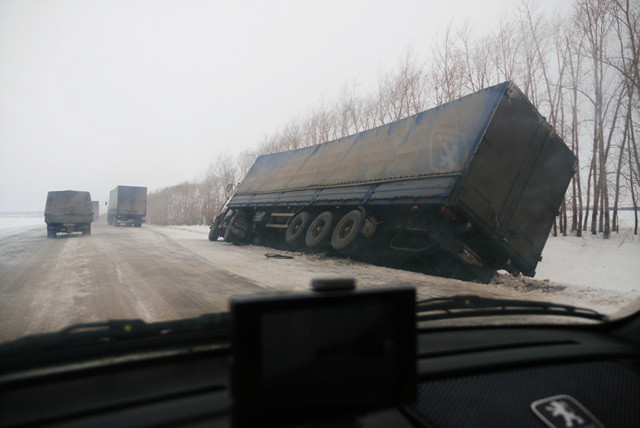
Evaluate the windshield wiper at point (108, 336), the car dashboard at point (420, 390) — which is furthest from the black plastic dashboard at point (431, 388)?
the windshield wiper at point (108, 336)

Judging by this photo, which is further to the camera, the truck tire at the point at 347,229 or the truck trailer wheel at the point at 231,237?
the truck trailer wheel at the point at 231,237

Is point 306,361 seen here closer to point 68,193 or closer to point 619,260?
point 619,260

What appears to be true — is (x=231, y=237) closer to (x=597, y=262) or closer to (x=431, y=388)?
(x=597, y=262)

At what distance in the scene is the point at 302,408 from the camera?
2.90ft

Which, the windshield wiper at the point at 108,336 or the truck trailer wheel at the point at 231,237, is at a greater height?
the windshield wiper at the point at 108,336

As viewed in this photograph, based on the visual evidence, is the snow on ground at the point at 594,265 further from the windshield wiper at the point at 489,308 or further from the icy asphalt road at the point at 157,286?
the windshield wiper at the point at 489,308

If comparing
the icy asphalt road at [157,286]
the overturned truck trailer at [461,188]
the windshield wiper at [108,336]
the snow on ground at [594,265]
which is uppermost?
the overturned truck trailer at [461,188]

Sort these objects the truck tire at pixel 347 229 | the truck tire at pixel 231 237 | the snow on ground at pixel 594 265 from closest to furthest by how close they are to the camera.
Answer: the snow on ground at pixel 594 265 → the truck tire at pixel 347 229 → the truck tire at pixel 231 237

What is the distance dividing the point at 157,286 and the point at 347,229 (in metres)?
5.24

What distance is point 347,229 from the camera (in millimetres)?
9383

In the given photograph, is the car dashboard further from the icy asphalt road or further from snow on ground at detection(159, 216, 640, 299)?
snow on ground at detection(159, 216, 640, 299)

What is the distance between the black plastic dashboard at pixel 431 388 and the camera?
1.16 m

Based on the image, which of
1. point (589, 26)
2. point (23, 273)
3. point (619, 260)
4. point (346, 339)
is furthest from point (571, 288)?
point (23, 273)

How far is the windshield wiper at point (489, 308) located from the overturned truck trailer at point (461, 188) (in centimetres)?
436
